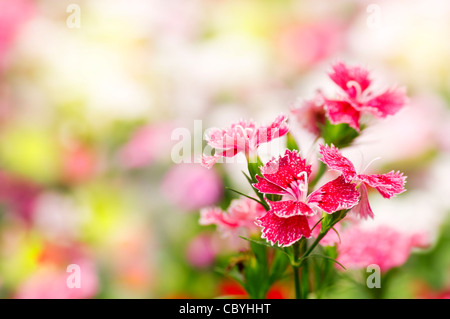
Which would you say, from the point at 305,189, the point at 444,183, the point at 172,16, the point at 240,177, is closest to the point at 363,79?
the point at 305,189

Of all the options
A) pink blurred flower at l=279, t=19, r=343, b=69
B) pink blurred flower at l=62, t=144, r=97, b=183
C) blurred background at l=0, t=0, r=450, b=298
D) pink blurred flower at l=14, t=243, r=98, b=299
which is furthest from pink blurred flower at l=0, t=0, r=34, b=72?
pink blurred flower at l=279, t=19, r=343, b=69

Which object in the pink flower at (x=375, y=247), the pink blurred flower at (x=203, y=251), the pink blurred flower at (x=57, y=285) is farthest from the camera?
the pink blurred flower at (x=203, y=251)

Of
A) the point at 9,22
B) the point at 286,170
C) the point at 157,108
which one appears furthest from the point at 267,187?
the point at 9,22

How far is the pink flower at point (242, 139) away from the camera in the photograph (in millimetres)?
374

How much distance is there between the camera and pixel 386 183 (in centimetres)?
36

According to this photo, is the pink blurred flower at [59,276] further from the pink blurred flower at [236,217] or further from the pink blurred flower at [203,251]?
the pink blurred flower at [236,217]

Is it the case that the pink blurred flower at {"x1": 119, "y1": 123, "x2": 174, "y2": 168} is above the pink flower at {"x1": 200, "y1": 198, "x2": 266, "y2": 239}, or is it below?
above

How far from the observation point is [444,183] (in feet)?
2.90

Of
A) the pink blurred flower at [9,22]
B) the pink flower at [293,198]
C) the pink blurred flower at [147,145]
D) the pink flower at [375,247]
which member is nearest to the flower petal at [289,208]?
the pink flower at [293,198]

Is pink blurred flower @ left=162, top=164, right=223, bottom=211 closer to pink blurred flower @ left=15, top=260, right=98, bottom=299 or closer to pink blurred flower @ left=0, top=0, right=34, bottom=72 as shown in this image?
pink blurred flower @ left=15, top=260, right=98, bottom=299

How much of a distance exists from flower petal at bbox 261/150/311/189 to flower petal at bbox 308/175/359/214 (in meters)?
0.01

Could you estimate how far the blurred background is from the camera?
0.90m

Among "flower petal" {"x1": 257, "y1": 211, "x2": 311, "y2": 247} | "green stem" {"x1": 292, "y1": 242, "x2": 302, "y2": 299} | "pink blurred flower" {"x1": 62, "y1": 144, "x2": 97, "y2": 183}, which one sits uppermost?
"pink blurred flower" {"x1": 62, "y1": 144, "x2": 97, "y2": 183}

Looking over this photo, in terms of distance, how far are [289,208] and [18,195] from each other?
0.71 metres
